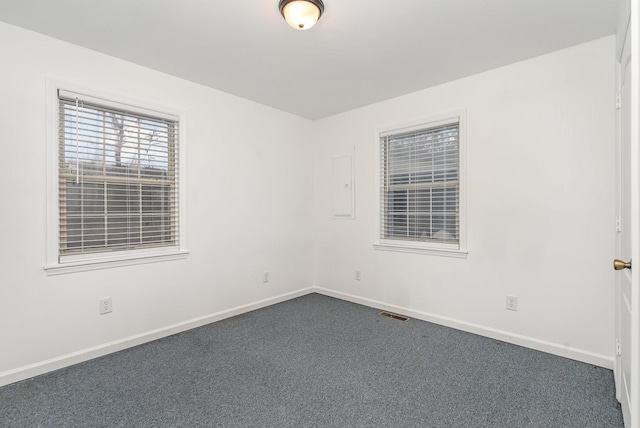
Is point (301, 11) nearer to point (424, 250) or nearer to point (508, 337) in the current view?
point (424, 250)

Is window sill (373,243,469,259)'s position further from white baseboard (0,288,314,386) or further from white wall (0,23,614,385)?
white baseboard (0,288,314,386)

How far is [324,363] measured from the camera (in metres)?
2.48

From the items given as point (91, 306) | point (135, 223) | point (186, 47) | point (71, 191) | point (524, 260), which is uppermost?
point (186, 47)

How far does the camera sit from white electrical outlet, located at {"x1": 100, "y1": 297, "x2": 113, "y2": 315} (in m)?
2.64

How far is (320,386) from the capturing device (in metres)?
2.16

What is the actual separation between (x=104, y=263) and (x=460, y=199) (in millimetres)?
3231

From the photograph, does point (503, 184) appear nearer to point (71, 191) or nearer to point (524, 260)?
point (524, 260)

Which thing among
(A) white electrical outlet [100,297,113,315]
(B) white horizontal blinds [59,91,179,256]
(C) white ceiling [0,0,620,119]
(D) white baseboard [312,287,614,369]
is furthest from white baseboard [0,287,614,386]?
(C) white ceiling [0,0,620,119]

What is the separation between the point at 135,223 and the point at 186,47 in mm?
1565

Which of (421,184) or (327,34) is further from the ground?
(327,34)

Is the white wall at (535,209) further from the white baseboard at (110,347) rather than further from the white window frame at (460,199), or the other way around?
the white baseboard at (110,347)

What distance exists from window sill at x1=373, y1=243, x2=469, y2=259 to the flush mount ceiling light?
93.8 inches

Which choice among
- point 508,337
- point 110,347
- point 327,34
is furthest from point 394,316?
point 327,34

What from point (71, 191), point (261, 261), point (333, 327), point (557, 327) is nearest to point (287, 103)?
point (261, 261)
